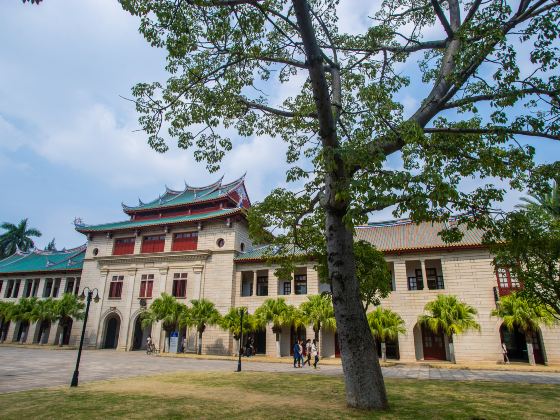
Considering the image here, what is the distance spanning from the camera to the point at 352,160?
6.37 metres

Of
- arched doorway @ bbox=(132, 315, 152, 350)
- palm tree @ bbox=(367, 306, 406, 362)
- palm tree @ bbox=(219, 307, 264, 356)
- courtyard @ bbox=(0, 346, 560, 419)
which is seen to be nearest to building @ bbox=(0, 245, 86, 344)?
arched doorway @ bbox=(132, 315, 152, 350)

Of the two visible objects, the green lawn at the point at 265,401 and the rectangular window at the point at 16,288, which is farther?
the rectangular window at the point at 16,288

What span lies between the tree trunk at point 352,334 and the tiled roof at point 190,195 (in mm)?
25698

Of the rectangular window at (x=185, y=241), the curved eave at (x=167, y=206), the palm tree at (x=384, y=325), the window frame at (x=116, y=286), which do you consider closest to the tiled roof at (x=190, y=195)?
the curved eave at (x=167, y=206)

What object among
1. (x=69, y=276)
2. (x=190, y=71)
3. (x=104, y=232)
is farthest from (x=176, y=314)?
(x=190, y=71)

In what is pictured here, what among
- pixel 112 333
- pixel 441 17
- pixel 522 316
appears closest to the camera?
pixel 441 17

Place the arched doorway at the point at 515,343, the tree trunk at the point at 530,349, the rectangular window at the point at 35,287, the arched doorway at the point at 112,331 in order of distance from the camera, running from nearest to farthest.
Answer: the tree trunk at the point at 530,349 → the arched doorway at the point at 515,343 → the arched doorway at the point at 112,331 → the rectangular window at the point at 35,287

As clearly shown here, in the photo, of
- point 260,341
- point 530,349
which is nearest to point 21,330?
point 260,341

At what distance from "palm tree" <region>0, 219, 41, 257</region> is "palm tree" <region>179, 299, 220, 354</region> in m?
41.0

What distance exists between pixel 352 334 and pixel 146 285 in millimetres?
28207

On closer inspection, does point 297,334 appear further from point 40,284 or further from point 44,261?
point 44,261

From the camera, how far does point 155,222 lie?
33156 millimetres

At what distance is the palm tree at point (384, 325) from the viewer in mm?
21438

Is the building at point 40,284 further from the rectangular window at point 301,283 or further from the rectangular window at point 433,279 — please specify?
the rectangular window at point 433,279
